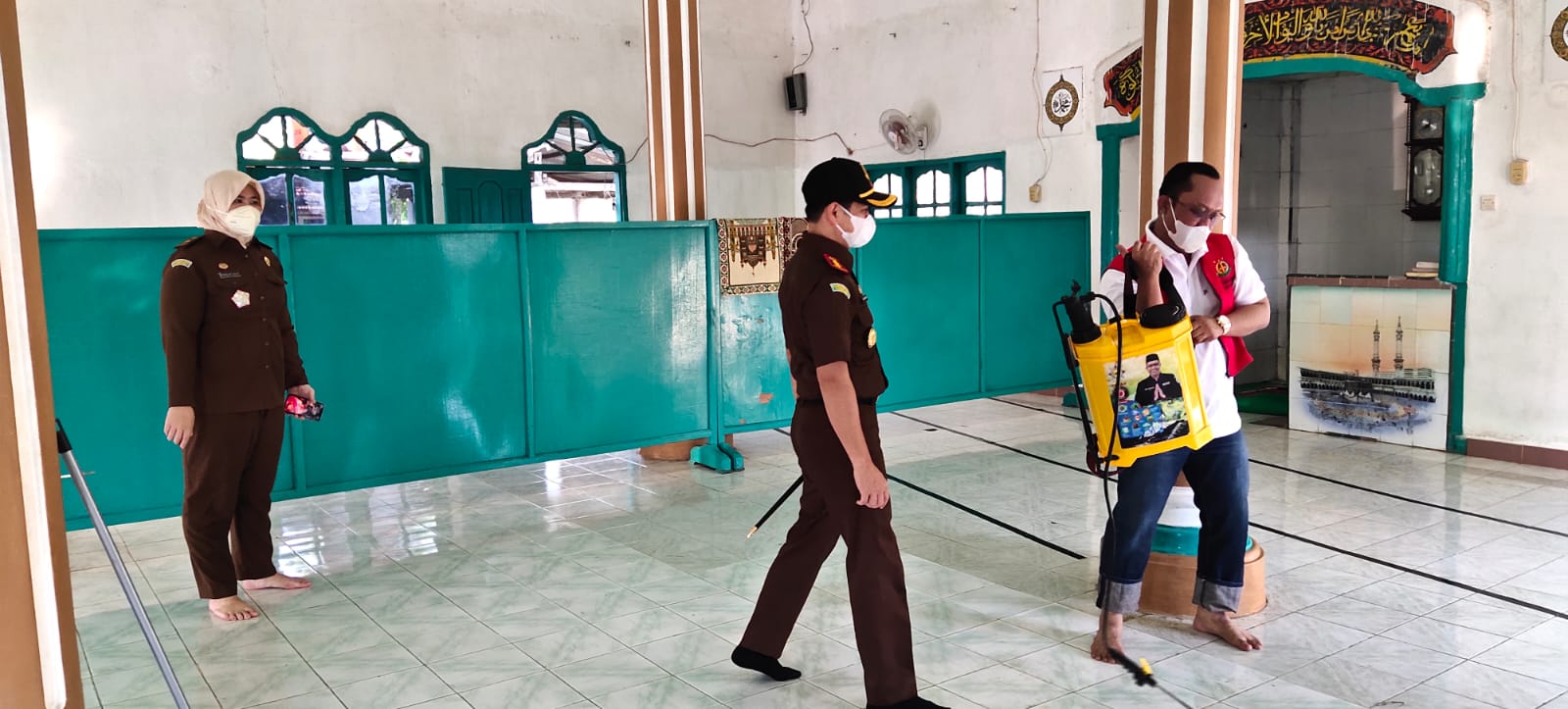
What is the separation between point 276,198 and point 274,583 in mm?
6617

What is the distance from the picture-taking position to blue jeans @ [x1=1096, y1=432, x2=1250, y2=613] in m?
3.60

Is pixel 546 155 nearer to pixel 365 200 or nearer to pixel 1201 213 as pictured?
pixel 365 200

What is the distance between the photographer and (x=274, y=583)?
4680 millimetres

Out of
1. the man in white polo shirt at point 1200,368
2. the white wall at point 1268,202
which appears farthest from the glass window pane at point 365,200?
the man in white polo shirt at point 1200,368

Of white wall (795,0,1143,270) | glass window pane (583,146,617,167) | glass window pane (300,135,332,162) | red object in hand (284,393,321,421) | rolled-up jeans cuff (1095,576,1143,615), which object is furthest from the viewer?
glass window pane (583,146,617,167)

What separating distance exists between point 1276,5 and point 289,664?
7.51 m

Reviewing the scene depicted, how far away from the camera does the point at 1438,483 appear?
6238mm

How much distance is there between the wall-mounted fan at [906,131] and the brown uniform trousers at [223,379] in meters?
7.67

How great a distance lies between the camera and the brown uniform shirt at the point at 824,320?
9.78 ft

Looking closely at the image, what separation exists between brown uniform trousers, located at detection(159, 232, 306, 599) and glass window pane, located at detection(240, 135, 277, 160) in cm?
625

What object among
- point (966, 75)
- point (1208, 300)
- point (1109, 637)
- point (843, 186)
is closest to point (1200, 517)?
point (1109, 637)

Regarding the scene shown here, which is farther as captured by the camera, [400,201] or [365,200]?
[400,201]

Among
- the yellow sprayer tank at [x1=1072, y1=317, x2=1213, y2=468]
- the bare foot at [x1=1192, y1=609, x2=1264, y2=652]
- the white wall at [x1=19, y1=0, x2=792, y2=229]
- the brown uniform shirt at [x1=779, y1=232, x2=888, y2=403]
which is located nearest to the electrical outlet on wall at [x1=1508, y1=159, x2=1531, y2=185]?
the bare foot at [x1=1192, y1=609, x2=1264, y2=652]

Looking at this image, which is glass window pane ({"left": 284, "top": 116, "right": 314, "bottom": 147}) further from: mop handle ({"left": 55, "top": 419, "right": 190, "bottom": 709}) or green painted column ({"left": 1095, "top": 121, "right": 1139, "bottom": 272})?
mop handle ({"left": 55, "top": 419, "right": 190, "bottom": 709})
